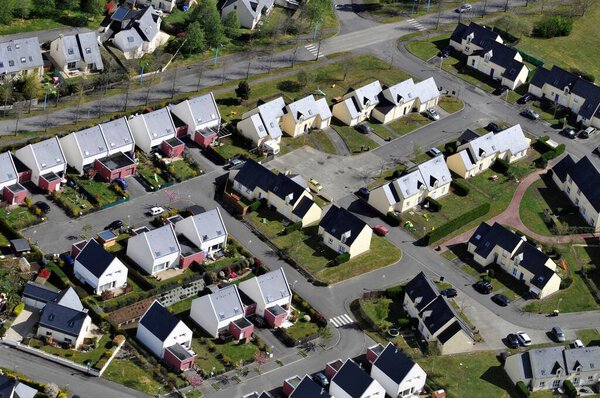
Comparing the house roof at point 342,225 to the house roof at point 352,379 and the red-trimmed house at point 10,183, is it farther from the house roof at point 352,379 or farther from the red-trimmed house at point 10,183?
the red-trimmed house at point 10,183

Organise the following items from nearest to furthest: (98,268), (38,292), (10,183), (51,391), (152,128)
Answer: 1. (51,391)
2. (38,292)
3. (98,268)
4. (10,183)
5. (152,128)

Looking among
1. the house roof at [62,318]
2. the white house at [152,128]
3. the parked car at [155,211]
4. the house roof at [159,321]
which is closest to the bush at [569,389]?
the house roof at [159,321]

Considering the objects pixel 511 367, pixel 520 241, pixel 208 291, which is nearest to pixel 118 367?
pixel 208 291

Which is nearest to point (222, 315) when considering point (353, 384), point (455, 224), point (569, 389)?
point (353, 384)

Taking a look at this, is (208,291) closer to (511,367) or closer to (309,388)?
(309,388)

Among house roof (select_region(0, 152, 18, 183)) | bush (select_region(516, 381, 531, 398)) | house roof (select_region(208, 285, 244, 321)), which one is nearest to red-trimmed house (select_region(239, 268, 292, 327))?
house roof (select_region(208, 285, 244, 321))

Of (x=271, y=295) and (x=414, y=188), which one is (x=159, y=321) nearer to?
(x=271, y=295)
